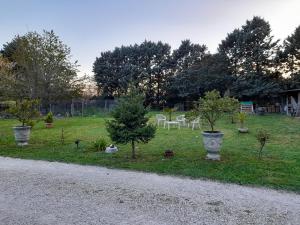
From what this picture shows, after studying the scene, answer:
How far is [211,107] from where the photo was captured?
22.7ft


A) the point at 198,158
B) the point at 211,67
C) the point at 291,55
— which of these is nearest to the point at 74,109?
the point at 211,67

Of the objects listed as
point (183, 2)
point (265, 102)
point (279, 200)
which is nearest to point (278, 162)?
point (279, 200)

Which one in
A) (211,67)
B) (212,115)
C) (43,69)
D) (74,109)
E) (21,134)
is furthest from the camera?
(211,67)

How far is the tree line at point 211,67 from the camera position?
2770 cm

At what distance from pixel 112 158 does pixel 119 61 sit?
31.1 metres

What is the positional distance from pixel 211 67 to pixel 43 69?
17.3m

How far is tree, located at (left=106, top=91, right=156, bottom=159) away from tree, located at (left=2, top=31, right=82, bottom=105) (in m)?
14.1

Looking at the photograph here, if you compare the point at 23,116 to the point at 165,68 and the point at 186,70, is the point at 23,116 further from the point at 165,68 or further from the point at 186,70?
the point at 165,68

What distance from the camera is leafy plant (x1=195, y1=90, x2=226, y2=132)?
6.89m

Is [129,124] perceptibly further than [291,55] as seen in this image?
No

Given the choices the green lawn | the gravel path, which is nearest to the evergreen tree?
the green lawn

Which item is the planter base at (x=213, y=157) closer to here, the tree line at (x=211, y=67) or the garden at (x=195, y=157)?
the garden at (x=195, y=157)

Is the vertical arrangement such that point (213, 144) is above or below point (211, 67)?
below

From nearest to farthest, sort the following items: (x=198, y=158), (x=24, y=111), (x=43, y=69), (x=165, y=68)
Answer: (x=198, y=158) → (x=24, y=111) → (x=43, y=69) → (x=165, y=68)
